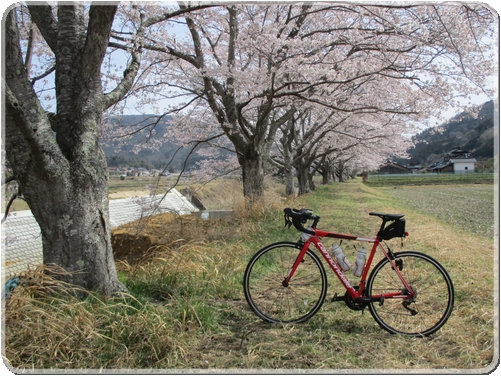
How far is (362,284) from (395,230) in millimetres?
534

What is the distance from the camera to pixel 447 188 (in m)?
17.8

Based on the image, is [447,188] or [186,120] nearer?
[186,120]

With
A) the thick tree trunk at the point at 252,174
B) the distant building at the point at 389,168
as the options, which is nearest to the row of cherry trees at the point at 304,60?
the thick tree trunk at the point at 252,174

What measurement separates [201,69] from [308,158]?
12.3 meters

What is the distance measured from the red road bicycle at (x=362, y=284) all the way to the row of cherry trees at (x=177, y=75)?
1.39m

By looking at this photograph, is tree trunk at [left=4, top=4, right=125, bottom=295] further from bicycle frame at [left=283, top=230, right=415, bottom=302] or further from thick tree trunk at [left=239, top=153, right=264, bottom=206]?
thick tree trunk at [left=239, top=153, right=264, bottom=206]

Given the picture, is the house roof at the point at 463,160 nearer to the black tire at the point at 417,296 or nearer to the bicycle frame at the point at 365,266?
the black tire at the point at 417,296

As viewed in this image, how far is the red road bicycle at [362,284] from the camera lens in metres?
3.01

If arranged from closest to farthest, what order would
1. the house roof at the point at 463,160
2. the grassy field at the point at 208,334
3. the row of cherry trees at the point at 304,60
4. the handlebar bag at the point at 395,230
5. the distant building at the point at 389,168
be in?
the grassy field at the point at 208,334, the handlebar bag at the point at 395,230, the row of cherry trees at the point at 304,60, the house roof at the point at 463,160, the distant building at the point at 389,168

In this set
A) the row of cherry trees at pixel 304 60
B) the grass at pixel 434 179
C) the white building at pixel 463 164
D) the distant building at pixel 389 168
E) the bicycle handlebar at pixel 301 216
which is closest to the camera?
the bicycle handlebar at pixel 301 216

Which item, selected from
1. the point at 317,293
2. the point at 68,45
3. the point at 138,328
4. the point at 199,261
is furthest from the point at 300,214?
the point at 68,45

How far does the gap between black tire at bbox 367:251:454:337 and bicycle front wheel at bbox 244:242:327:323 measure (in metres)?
0.48

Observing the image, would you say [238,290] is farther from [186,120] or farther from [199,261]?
[186,120]

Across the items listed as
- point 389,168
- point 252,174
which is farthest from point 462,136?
point 389,168
